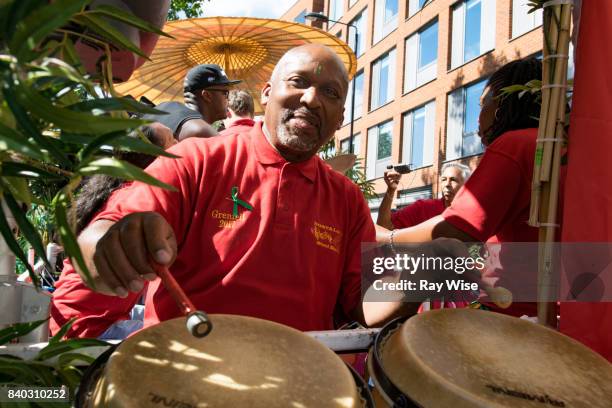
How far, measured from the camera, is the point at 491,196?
1879 millimetres

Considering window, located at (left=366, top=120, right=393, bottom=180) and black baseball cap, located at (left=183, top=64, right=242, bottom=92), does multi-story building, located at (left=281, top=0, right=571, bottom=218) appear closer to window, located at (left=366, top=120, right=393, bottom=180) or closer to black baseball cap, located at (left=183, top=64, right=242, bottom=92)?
window, located at (left=366, top=120, right=393, bottom=180)

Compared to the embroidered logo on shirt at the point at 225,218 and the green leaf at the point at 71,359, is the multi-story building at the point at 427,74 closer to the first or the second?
the embroidered logo on shirt at the point at 225,218

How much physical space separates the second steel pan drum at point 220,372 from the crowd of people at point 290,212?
0.51 m

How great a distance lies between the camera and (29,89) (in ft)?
2.12

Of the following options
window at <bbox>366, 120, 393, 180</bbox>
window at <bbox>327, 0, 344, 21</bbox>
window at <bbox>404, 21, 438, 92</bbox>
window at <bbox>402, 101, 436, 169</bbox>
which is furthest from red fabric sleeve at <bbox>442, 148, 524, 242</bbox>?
window at <bbox>327, 0, 344, 21</bbox>

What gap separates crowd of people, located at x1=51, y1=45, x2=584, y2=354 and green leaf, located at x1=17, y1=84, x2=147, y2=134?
0.73 metres

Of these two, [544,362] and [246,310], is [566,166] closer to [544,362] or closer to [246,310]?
[544,362]

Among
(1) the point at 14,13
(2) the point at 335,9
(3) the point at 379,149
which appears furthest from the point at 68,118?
(2) the point at 335,9

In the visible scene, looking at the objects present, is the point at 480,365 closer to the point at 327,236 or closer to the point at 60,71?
the point at 327,236

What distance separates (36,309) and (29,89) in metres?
0.76

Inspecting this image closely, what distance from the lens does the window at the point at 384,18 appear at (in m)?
21.3

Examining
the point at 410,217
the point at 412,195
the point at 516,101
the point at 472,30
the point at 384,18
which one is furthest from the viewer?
the point at 384,18

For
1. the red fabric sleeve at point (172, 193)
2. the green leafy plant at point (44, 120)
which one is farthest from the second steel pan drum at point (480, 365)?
the red fabric sleeve at point (172, 193)

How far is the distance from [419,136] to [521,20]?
17.2 feet
